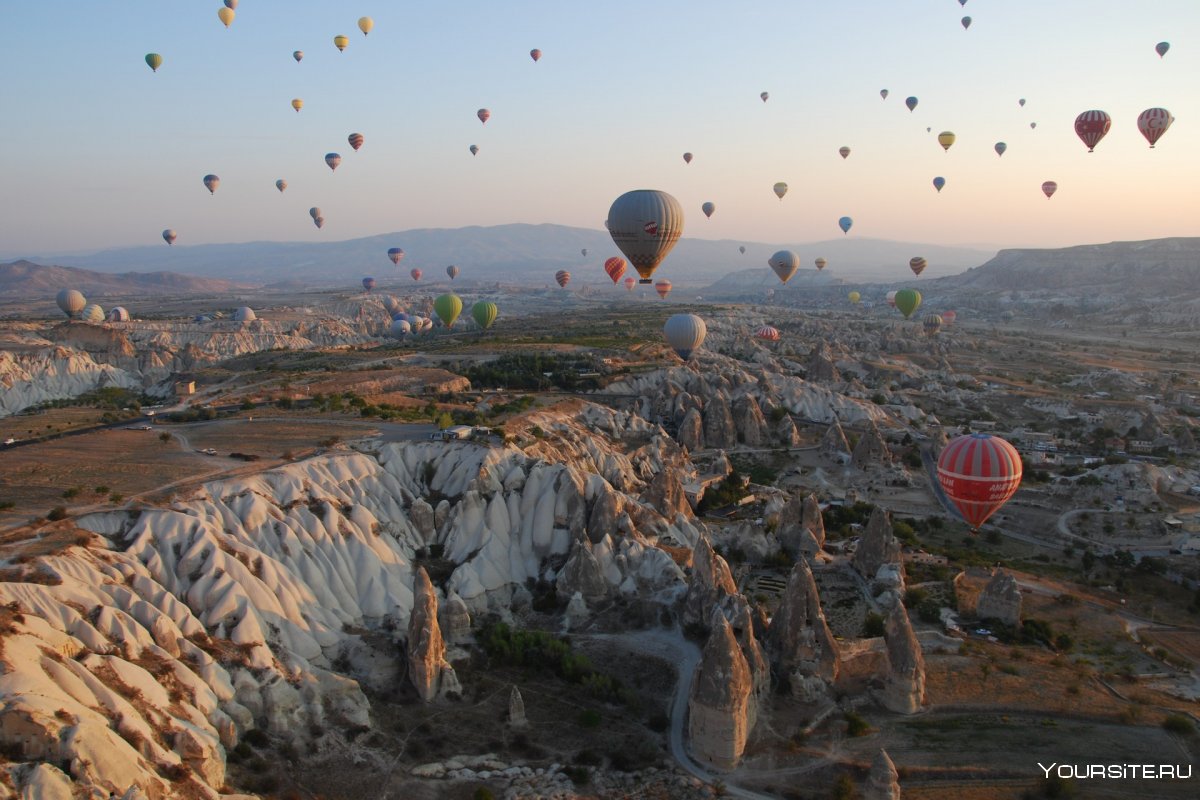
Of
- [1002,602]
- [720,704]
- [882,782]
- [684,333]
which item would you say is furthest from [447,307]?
[882,782]

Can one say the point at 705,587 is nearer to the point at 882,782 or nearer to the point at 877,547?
the point at 882,782

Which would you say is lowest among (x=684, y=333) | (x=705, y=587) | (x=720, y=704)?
(x=720, y=704)

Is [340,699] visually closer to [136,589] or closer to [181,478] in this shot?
[136,589]

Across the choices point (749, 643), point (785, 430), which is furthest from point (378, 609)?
point (785, 430)

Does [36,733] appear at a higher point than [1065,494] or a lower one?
higher

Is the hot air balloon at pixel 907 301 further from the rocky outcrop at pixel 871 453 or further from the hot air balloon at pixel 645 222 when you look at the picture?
the hot air balloon at pixel 645 222

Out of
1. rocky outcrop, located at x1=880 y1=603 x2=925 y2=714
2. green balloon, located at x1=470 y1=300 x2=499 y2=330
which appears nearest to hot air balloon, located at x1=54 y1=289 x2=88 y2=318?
green balloon, located at x1=470 y1=300 x2=499 y2=330

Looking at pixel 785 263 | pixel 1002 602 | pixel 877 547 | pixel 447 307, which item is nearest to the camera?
pixel 1002 602
